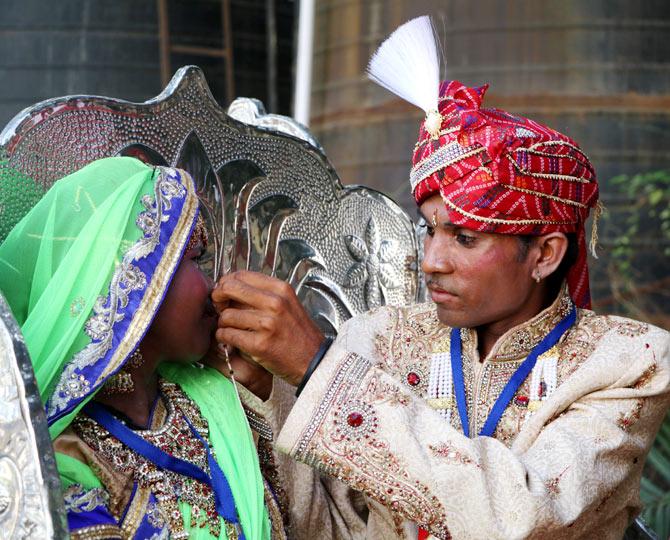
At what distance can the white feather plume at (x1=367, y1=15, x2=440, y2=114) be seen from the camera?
2598mm

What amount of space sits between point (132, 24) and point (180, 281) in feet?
14.1

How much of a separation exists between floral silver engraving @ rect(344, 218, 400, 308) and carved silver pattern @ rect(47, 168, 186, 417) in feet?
3.63

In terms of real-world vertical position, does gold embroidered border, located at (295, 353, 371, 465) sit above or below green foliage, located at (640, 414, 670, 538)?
above

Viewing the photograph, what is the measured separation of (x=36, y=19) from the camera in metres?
6.02

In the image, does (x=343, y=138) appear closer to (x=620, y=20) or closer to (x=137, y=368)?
(x=620, y=20)

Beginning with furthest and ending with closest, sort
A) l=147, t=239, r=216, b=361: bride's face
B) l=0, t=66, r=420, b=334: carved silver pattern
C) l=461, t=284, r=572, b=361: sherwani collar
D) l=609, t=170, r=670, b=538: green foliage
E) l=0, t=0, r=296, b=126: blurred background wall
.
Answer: l=609, t=170, r=670, b=538: green foliage → l=0, t=0, r=296, b=126: blurred background wall → l=461, t=284, r=572, b=361: sherwani collar → l=0, t=66, r=420, b=334: carved silver pattern → l=147, t=239, r=216, b=361: bride's face

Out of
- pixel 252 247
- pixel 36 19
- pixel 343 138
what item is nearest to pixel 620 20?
pixel 343 138

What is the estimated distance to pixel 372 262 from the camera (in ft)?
10.7

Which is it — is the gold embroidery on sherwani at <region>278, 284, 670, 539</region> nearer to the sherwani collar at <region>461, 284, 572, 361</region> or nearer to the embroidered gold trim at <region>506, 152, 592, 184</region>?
the sherwani collar at <region>461, 284, 572, 361</region>

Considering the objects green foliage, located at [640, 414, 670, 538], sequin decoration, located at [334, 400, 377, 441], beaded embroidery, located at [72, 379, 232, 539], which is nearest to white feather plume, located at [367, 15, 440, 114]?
sequin decoration, located at [334, 400, 377, 441]

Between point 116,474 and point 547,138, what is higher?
point 547,138

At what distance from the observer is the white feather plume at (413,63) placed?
2.60 m

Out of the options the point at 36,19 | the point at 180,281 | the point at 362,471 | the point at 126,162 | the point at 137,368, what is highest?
the point at 36,19

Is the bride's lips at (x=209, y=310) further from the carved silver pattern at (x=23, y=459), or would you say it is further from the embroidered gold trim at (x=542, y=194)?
A: the embroidered gold trim at (x=542, y=194)
